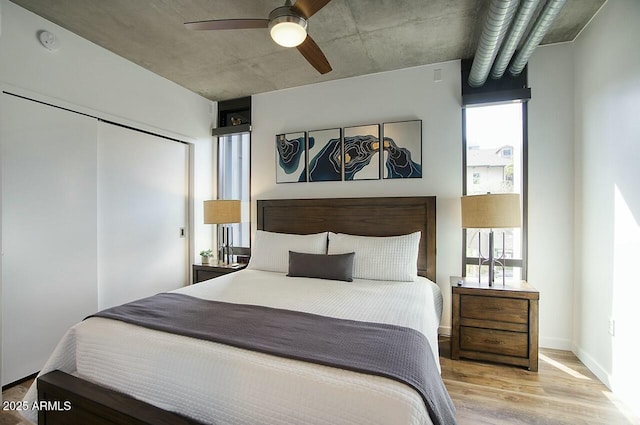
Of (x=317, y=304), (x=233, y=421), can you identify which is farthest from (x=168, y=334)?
(x=317, y=304)

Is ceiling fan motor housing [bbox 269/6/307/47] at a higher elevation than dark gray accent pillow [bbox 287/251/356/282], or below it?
higher

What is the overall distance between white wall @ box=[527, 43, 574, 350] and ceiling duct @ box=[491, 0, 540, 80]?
399mm

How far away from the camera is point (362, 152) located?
3.30 meters

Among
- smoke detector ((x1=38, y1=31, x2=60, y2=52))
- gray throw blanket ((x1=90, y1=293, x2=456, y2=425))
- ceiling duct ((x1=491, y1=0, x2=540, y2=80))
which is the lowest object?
gray throw blanket ((x1=90, y1=293, x2=456, y2=425))

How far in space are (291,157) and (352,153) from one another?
78cm

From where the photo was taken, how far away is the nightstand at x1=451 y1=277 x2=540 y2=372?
2.32 metres

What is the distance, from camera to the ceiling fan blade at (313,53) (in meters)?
2.01

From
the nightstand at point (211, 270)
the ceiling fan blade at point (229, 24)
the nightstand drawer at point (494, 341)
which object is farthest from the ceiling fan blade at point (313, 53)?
the nightstand drawer at point (494, 341)

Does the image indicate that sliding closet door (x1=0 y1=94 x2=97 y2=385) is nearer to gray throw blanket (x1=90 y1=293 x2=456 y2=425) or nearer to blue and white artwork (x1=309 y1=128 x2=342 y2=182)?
gray throw blanket (x1=90 y1=293 x2=456 y2=425)

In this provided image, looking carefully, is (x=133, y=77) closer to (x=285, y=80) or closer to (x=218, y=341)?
(x=285, y=80)

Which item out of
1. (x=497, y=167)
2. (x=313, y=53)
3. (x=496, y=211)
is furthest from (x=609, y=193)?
(x=313, y=53)

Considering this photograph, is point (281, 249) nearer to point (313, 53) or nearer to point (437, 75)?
point (313, 53)

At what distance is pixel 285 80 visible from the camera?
3.43 metres

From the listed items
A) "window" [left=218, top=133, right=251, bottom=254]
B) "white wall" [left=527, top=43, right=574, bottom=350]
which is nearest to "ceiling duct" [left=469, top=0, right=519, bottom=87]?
"white wall" [left=527, top=43, right=574, bottom=350]
